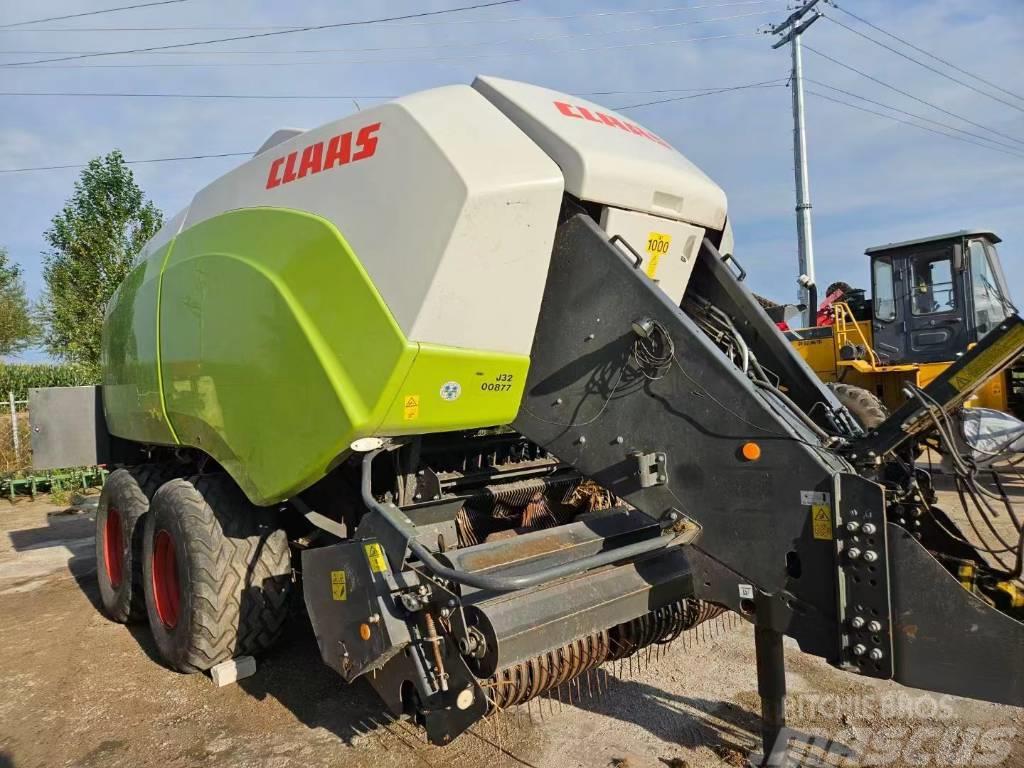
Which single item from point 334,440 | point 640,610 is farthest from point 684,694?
point 334,440

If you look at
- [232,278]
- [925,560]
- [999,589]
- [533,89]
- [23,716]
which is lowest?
[23,716]

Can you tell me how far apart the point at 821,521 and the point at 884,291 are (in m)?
9.06

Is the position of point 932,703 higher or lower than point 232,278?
lower

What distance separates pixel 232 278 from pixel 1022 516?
7.52 meters

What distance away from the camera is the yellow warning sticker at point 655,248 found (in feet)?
10.2

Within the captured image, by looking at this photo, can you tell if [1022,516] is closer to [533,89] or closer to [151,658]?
[533,89]

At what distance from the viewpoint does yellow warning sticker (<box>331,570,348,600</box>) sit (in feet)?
9.12

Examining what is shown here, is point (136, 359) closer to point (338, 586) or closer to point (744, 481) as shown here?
point (338, 586)

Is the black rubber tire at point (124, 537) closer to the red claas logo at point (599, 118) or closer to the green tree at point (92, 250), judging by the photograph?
the red claas logo at point (599, 118)

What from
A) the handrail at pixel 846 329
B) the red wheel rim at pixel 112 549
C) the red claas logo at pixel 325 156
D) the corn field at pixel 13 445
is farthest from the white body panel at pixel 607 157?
the corn field at pixel 13 445

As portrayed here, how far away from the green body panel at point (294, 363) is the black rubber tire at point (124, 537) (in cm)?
102

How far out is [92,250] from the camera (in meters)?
15.3

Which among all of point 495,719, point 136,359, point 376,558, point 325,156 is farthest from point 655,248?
point 136,359

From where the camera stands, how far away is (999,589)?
2.38 metres
